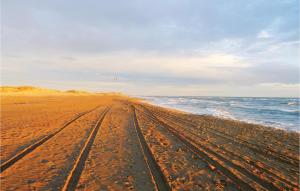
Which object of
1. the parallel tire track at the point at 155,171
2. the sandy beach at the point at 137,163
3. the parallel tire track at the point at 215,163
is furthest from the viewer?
the parallel tire track at the point at 215,163

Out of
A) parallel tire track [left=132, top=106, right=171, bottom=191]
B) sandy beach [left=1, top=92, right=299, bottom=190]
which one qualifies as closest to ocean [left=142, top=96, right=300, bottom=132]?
sandy beach [left=1, top=92, right=299, bottom=190]

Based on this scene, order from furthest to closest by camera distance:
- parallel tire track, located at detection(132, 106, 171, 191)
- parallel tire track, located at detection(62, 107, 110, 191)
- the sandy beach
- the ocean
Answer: the ocean → the sandy beach → parallel tire track, located at detection(132, 106, 171, 191) → parallel tire track, located at detection(62, 107, 110, 191)

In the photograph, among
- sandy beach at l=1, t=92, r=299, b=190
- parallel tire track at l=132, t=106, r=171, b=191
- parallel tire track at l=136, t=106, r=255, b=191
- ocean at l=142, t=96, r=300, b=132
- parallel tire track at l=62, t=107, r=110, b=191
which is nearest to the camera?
parallel tire track at l=62, t=107, r=110, b=191

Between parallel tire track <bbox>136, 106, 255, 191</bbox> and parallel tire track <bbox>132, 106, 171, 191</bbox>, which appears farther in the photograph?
parallel tire track <bbox>136, 106, 255, 191</bbox>

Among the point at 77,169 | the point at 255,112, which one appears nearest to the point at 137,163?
the point at 77,169

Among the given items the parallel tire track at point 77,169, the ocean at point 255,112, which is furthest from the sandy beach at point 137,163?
the ocean at point 255,112

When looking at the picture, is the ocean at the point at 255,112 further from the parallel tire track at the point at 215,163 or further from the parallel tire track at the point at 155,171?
the parallel tire track at the point at 155,171

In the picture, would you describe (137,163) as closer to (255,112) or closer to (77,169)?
(77,169)

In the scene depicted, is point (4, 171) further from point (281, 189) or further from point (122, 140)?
point (281, 189)

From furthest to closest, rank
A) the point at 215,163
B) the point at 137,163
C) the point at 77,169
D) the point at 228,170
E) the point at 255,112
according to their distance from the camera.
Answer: the point at 255,112
the point at 215,163
the point at 137,163
the point at 228,170
the point at 77,169

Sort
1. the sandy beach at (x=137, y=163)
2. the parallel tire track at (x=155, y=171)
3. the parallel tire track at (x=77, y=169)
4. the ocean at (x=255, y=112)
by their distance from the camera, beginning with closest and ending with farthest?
the parallel tire track at (x=77, y=169)
the parallel tire track at (x=155, y=171)
the sandy beach at (x=137, y=163)
the ocean at (x=255, y=112)

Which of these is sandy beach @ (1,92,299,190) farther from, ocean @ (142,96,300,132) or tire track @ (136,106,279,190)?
ocean @ (142,96,300,132)

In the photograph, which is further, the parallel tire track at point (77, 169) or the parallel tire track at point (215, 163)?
the parallel tire track at point (215, 163)

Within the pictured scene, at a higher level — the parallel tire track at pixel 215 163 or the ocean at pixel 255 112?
the parallel tire track at pixel 215 163
